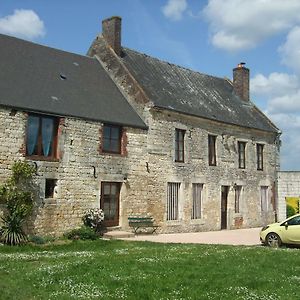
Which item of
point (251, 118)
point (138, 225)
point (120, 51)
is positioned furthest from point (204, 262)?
point (251, 118)

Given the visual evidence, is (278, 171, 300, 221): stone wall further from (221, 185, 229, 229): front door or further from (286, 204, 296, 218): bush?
(221, 185, 229, 229): front door

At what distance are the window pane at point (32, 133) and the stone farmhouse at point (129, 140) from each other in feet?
0.12

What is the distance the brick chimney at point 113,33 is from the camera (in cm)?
2106

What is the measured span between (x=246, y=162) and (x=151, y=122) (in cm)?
758

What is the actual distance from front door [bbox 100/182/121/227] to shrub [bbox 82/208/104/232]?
738mm

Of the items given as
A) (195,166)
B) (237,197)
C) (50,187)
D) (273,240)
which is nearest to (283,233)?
(273,240)

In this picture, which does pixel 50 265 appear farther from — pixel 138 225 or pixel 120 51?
pixel 120 51

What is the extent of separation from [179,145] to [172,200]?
259 centimetres

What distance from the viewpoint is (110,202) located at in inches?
694

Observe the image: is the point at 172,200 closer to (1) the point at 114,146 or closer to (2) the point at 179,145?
(2) the point at 179,145

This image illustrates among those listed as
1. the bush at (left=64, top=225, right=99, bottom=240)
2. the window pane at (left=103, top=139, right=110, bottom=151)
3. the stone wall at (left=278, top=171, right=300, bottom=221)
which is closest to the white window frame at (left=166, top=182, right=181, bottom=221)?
the window pane at (left=103, top=139, right=110, bottom=151)

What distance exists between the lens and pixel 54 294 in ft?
23.2

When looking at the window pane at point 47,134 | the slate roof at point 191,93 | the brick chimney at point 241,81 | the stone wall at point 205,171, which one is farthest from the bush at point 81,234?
the brick chimney at point 241,81

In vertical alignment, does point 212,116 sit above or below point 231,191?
above
